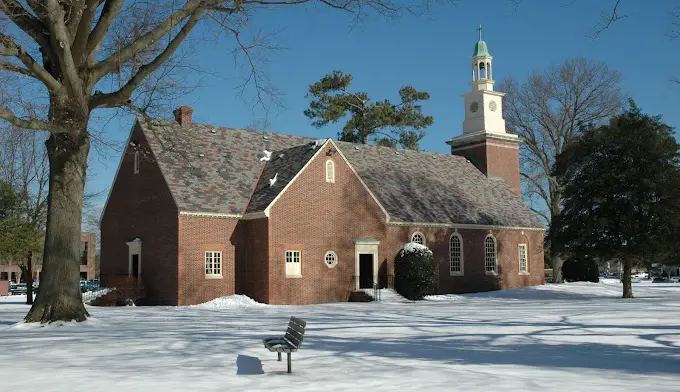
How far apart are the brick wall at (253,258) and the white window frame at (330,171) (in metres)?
3.80

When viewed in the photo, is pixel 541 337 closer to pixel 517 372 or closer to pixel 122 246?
pixel 517 372

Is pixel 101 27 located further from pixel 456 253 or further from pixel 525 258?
pixel 525 258

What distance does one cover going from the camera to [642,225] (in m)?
33.3

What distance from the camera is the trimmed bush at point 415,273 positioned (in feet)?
110

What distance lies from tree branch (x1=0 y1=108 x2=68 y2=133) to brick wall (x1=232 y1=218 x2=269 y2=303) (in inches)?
562

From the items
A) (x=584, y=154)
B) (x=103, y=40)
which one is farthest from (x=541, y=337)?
(x=584, y=154)

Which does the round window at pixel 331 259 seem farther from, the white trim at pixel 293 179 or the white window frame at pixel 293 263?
the white trim at pixel 293 179

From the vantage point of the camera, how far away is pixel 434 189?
41.0 meters

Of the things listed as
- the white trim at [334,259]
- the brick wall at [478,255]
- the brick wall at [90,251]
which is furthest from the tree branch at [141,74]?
the brick wall at [90,251]

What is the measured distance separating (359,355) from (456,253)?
27293 millimetres

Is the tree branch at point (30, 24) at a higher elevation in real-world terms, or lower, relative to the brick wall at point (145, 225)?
higher

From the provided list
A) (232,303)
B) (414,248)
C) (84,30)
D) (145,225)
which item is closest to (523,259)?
(414,248)

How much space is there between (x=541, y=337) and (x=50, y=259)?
41.0 feet

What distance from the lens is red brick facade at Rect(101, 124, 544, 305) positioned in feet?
101
